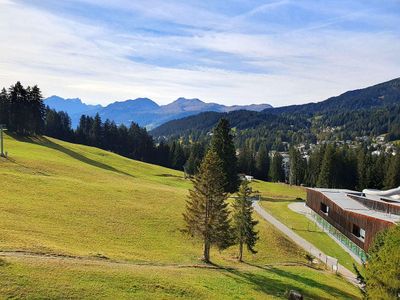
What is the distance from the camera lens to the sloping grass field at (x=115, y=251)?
82.8 feet

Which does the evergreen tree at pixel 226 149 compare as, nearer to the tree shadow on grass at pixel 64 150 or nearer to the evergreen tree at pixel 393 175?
the tree shadow on grass at pixel 64 150

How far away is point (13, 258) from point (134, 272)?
8005 mm

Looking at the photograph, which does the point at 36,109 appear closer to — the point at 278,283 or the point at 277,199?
the point at 277,199

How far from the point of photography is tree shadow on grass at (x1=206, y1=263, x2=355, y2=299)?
32875 mm

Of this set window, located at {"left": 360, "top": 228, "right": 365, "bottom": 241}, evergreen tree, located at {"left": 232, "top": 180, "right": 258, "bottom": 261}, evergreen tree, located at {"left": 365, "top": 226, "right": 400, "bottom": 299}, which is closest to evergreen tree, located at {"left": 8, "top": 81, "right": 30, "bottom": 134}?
evergreen tree, located at {"left": 232, "top": 180, "right": 258, "bottom": 261}

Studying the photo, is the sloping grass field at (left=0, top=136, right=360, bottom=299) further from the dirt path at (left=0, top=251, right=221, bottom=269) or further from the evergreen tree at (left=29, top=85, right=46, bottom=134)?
the evergreen tree at (left=29, top=85, right=46, bottom=134)

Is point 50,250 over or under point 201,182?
under

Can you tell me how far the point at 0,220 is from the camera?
36.3m

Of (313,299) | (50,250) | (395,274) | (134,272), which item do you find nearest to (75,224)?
(50,250)

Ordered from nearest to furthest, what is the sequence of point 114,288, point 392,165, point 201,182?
point 114,288 → point 201,182 → point 392,165

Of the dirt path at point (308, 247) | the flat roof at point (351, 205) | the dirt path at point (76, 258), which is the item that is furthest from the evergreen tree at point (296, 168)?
the dirt path at point (76, 258)

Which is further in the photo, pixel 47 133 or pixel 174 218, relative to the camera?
pixel 47 133

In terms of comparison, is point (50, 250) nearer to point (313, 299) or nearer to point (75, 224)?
point (75, 224)

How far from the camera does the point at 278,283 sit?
34906 mm
